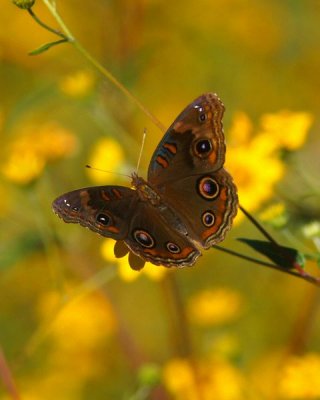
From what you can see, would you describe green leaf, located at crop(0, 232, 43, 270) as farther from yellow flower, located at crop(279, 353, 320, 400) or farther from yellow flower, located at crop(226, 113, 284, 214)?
yellow flower, located at crop(279, 353, 320, 400)

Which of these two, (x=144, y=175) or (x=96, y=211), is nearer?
(x=96, y=211)

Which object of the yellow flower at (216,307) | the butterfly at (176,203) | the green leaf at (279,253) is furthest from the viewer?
the yellow flower at (216,307)

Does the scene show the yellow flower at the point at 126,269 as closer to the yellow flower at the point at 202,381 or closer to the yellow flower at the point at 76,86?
the yellow flower at the point at 202,381

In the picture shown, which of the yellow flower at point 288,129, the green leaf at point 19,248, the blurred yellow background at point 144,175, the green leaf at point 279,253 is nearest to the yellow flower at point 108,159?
the blurred yellow background at point 144,175

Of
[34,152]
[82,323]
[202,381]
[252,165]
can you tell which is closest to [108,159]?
[34,152]

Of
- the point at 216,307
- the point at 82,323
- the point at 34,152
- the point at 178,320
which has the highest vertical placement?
the point at 34,152

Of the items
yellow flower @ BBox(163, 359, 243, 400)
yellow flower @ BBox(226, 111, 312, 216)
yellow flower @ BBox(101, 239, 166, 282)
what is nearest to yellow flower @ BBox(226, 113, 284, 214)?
yellow flower @ BBox(226, 111, 312, 216)

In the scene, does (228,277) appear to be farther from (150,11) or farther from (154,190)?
(154,190)

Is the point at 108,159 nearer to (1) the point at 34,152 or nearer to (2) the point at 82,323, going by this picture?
(1) the point at 34,152
